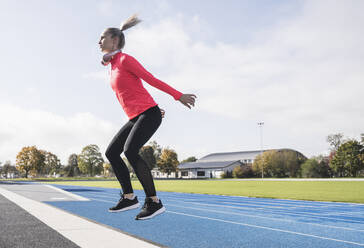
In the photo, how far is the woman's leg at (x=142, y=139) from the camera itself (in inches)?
78.8

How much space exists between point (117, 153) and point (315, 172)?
66.9 m

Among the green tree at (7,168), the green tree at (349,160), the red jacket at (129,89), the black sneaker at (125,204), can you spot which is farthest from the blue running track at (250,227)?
the green tree at (7,168)

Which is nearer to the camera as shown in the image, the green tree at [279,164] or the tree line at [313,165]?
the tree line at [313,165]

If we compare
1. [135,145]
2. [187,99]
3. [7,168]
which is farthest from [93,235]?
[7,168]

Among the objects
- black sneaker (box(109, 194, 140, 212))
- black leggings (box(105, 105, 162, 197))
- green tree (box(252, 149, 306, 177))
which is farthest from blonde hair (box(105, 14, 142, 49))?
green tree (box(252, 149, 306, 177))

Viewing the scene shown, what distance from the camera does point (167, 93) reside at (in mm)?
1977

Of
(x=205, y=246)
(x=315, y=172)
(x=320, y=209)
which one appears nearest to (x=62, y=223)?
(x=205, y=246)

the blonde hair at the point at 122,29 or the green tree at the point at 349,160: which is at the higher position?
the green tree at the point at 349,160

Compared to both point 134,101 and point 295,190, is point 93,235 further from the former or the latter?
point 295,190

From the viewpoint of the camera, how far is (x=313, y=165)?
6322cm

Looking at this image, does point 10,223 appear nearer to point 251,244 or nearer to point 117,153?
point 251,244

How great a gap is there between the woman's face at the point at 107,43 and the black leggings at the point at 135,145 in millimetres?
465

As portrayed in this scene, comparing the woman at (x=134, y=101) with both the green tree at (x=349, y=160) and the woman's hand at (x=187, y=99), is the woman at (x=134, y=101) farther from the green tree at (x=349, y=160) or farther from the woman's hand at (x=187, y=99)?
the green tree at (x=349, y=160)

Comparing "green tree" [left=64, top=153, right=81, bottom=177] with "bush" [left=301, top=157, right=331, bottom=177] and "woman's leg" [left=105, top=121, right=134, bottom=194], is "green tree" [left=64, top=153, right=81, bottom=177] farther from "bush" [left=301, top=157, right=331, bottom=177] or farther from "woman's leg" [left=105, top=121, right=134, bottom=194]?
"woman's leg" [left=105, top=121, right=134, bottom=194]
